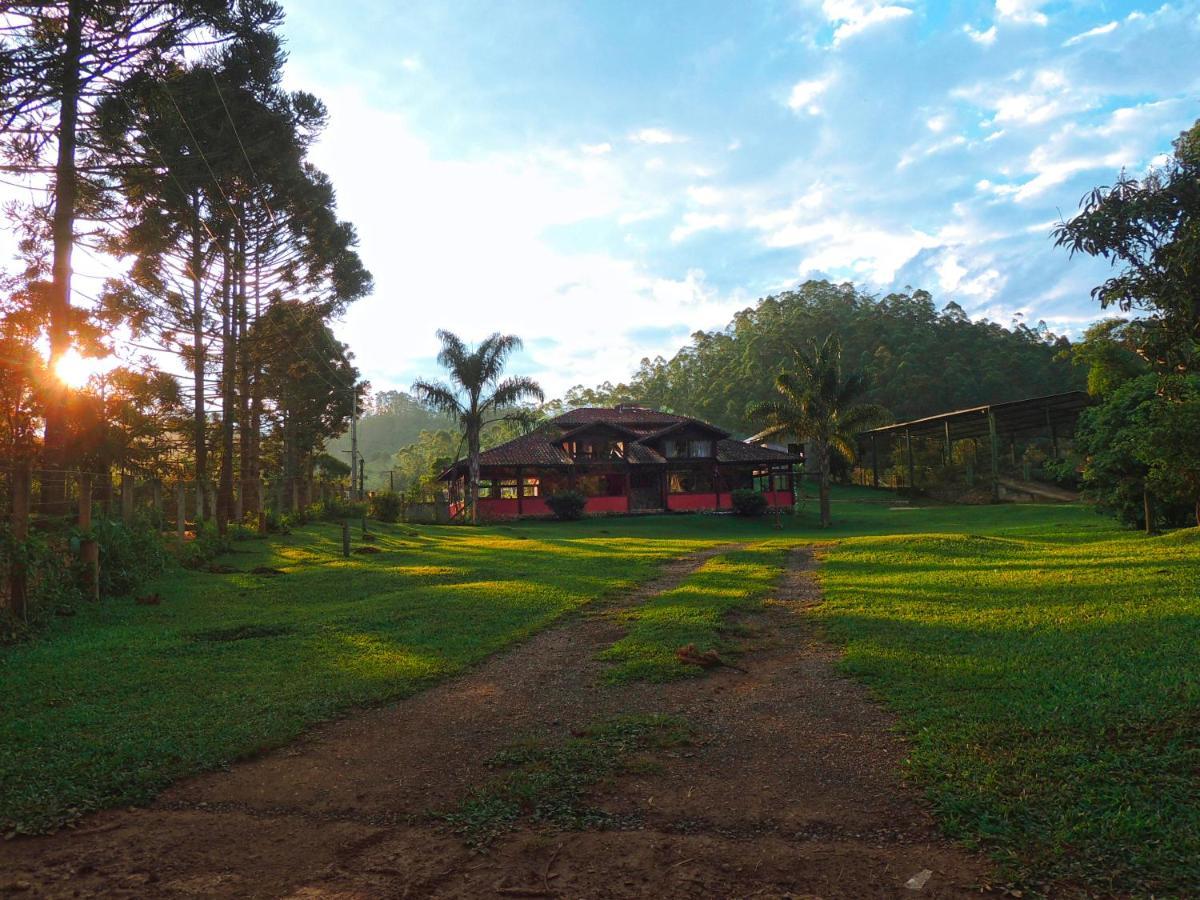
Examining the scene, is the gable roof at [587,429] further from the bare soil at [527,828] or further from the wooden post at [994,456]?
the bare soil at [527,828]

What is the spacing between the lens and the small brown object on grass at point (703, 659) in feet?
22.4

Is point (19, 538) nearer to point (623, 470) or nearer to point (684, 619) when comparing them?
point (684, 619)

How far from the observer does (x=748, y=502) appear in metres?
36.9

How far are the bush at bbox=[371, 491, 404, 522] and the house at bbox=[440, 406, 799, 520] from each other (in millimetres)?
4734

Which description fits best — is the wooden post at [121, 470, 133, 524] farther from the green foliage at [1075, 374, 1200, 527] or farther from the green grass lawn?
the green foliage at [1075, 374, 1200, 527]

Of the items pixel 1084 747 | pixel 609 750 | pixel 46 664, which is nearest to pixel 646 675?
pixel 609 750

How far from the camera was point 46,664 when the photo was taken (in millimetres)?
7375

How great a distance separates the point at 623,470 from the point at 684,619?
31.7m

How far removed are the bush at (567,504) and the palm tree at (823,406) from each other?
10310 mm

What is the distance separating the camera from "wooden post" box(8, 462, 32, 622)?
881cm

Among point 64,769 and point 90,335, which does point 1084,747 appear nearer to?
point 64,769

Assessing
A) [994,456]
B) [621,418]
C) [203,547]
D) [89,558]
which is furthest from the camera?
[621,418]

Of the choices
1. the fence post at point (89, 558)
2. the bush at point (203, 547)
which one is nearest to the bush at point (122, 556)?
the fence post at point (89, 558)

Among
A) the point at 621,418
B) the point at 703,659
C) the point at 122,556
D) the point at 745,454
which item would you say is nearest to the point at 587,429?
the point at 621,418
